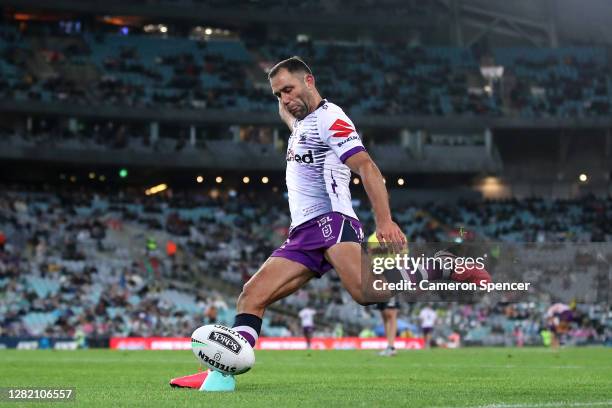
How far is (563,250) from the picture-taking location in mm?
9414

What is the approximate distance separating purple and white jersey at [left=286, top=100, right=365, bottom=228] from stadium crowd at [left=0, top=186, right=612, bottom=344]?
85.9 ft

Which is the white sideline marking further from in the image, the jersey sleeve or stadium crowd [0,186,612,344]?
stadium crowd [0,186,612,344]

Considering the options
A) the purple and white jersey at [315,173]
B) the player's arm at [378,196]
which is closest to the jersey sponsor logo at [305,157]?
the purple and white jersey at [315,173]

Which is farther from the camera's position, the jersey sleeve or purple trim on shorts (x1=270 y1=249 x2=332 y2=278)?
purple trim on shorts (x1=270 y1=249 x2=332 y2=278)

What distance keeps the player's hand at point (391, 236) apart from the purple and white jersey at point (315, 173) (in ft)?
2.78

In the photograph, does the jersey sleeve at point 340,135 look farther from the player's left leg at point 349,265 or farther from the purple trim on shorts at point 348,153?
the player's left leg at point 349,265

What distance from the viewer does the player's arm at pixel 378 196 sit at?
8.67 m

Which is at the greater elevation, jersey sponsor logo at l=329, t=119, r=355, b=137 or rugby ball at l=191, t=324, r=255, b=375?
jersey sponsor logo at l=329, t=119, r=355, b=137

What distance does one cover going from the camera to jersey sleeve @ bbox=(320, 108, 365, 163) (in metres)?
9.12

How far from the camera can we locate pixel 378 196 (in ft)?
29.2

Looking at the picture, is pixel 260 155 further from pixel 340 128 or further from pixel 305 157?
pixel 340 128

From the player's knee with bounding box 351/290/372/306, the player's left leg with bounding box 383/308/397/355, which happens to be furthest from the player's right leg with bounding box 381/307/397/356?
the player's knee with bounding box 351/290/372/306

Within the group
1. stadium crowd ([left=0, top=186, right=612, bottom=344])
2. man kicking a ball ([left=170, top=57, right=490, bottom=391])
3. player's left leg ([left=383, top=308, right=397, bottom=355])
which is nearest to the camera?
man kicking a ball ([left=170, top=57, right=490, bottom=391])

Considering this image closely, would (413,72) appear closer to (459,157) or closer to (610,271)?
(459,157)
